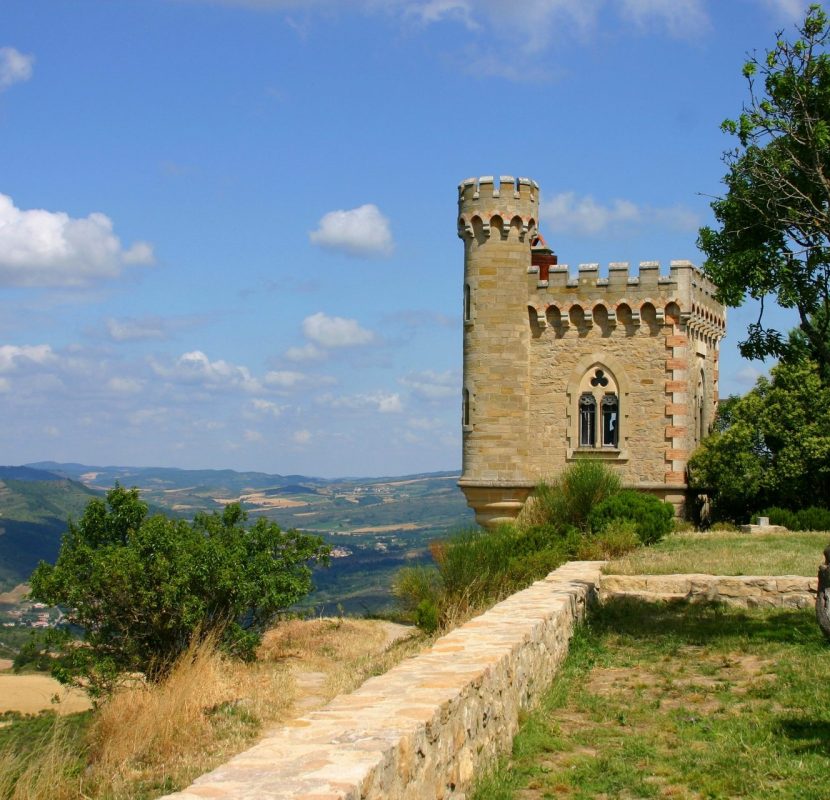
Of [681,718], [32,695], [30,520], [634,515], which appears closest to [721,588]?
[681,718]

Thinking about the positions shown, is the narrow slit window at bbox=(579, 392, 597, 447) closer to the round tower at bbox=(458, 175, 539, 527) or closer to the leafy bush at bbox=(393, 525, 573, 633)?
the round tower at bbox=(458, 175, 539, 527)

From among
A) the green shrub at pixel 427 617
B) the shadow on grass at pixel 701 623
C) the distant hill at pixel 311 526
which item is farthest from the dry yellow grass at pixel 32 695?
the distant hill at pixel 311 526

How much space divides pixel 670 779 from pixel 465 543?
9.27 m

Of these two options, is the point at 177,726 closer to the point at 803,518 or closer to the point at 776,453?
the point at 803,518

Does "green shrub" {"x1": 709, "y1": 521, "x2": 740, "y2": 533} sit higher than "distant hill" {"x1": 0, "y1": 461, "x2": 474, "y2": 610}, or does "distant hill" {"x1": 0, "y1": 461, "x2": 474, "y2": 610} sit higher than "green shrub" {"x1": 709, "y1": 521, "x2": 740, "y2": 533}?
"green shrub" {"x1": 709, "y1": 521, "x2": 740, "y2": 533}

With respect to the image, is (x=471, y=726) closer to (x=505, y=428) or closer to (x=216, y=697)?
(x=216, y=697)

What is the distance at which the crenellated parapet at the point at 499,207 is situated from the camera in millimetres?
26516

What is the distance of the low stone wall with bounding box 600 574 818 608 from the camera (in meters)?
14.3

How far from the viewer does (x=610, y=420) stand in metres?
26.9

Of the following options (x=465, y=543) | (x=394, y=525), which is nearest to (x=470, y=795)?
(x=465, y=543)

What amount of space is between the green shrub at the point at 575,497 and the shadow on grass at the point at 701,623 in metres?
7.54

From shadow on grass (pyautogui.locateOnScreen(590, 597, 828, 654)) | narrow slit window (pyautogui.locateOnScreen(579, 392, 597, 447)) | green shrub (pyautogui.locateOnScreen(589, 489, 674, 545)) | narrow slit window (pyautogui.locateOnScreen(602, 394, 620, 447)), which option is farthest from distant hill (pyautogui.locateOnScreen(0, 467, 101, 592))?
shadow on grass (pyautogui.locateOnScreen(590, 597, 828, 654))

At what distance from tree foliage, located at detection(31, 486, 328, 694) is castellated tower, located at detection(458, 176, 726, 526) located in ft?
34.7

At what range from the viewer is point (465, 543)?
16.1 m
